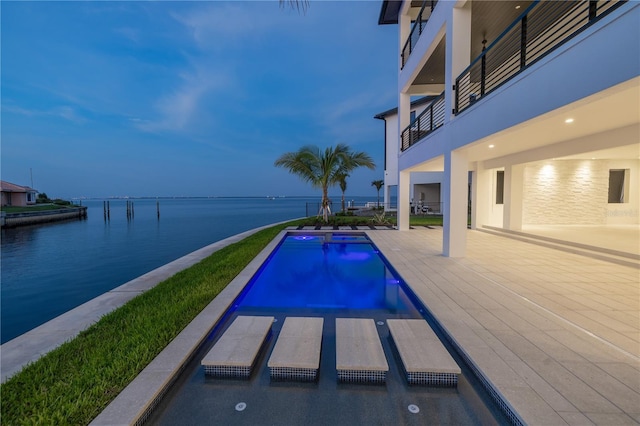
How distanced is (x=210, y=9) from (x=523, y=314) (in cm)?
1993

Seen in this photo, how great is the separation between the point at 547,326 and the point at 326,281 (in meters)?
3.87

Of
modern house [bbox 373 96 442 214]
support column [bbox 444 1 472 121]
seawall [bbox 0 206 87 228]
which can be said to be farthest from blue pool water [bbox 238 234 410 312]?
seawall [bbox 0 206 87 228]

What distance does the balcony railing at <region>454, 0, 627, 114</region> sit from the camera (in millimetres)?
4160

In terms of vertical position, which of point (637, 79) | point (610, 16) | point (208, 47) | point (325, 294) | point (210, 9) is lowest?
point (325, 294)

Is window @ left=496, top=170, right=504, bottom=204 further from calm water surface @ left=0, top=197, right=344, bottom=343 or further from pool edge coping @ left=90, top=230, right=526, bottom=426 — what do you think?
calm water surface @ left=0, top=197, right=344, bottom=343

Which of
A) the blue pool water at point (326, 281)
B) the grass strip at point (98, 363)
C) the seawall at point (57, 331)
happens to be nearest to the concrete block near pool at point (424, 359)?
the blue pool water at point (326, 281)

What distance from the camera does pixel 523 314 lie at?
368 cm

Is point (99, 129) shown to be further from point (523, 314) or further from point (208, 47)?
point (523, 314)

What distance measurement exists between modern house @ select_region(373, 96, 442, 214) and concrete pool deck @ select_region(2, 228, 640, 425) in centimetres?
1570

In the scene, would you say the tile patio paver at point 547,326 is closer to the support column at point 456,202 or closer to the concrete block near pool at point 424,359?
the concrete block near pool at point 424,359

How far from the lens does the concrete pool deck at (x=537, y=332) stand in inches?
82.8

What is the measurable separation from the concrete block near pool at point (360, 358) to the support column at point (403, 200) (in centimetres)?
959

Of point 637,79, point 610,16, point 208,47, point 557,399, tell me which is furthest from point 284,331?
point 208,47

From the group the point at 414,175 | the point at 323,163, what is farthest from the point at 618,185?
the point at 323,163
